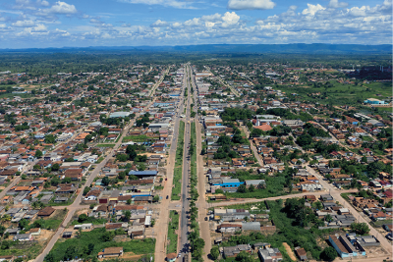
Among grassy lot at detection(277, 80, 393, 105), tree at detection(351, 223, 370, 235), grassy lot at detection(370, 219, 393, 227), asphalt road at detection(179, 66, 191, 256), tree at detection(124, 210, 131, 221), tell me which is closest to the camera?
asphalt road at detection(179, 66, 191, 256)

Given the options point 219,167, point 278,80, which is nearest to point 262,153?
point 219,167

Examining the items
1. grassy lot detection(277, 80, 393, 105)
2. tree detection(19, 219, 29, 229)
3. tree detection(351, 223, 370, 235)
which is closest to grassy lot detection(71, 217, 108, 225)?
tree detection(19, 219, 29, 229)

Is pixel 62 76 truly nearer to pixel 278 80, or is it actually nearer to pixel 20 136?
pixel 20 136

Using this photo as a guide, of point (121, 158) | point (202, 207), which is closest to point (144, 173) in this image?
point (121, 158)

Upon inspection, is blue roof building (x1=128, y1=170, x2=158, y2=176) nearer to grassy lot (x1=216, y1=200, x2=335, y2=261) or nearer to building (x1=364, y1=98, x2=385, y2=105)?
grassy lot (x1=216, y1=200, x2=335, y2=261)

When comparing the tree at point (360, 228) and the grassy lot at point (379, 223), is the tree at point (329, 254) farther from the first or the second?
the grassy lot at point (379, 223)

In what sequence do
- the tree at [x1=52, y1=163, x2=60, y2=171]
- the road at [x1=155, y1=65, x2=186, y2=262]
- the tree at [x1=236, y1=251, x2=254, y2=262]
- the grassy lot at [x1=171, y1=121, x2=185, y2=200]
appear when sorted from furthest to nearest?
the tree at [x1=52, y1=163, x2=60, y2=171] → the grassy lot at [x1=171, y1=121, x2=185, y2=200] → the road at [x1=155, y1=65, x2=186, y2=262] → the tree at [x1=236, y1=251, x2=254, y2=262]
